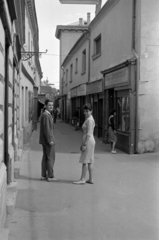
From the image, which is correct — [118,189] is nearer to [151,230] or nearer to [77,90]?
[151,230]

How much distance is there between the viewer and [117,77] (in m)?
13.8

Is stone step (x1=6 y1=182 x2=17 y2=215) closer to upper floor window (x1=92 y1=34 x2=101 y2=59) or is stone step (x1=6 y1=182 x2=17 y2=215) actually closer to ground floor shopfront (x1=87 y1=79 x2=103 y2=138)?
ground floor shopfront (x1=87 y1=79 x2=103 y2=138)

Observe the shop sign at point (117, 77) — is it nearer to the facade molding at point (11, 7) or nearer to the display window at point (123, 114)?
the display window at point (123, 114)

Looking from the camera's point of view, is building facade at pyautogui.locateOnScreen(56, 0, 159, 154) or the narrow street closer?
the narrow street

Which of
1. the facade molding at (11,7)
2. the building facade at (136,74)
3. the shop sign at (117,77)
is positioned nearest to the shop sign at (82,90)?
the shop sign at (117,77)

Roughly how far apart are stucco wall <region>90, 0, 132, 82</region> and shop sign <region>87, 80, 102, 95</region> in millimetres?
409

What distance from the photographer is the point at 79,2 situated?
283 inches

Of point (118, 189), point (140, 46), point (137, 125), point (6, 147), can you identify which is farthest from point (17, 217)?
point (140, 46)

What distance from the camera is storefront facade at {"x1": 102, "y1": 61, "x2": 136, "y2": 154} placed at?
1210 cm

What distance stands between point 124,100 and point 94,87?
5989 millimetres

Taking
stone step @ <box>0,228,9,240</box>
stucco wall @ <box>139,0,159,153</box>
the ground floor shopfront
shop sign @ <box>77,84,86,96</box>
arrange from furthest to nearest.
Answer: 1. shop sign @ <box>77,84,86,96</box>
2. the ground floor shopfront
3. stucco wall @ <box>139,0,159,153</box>
4. stone step @ <box>0,228,9,240</box>

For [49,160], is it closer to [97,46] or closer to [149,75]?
[149,75]

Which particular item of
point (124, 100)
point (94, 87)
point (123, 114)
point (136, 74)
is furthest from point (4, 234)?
point (94, 87)

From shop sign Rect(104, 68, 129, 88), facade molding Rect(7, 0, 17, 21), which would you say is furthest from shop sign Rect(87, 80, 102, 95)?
Result: facade molding Rect(7, 0, 17, 21)
